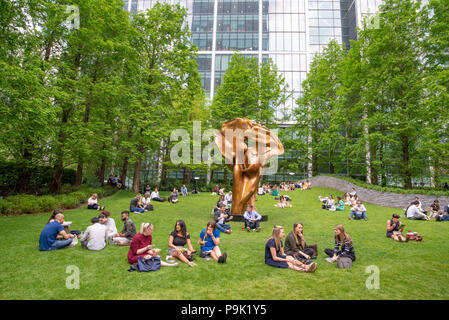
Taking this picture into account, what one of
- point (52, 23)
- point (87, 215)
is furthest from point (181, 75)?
point (87, 215)

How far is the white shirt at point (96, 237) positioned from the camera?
7027 millimetres

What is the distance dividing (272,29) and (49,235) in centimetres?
5276

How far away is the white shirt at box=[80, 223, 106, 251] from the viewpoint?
703 cm

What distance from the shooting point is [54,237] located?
23.0 ft

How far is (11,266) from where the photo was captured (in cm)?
565

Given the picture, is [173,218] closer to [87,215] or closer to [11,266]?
[87,215]

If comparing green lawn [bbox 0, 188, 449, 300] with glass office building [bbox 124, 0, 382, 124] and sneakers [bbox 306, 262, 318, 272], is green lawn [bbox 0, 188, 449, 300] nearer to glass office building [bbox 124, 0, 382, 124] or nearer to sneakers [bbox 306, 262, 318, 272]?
sneakers [bbox 306, 262, 318, 272]

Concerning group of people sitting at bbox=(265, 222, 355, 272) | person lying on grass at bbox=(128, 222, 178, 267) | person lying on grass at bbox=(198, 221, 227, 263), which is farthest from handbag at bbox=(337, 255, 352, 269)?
person lying on grass at bbox=(128, 222, 178, 267)

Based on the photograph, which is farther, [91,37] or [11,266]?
[91,37]

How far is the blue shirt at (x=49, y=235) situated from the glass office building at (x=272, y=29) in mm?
41696

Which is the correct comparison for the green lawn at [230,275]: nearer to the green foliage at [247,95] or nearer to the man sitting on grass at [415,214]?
the man sitting on grass at [415,214]

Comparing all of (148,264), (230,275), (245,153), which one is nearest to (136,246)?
(148,264)

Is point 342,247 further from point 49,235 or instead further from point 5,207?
point 5,207

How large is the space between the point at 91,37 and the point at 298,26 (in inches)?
1723
